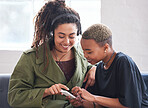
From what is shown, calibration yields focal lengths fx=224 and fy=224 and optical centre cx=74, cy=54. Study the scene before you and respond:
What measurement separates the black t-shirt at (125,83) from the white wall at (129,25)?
1.02 meters

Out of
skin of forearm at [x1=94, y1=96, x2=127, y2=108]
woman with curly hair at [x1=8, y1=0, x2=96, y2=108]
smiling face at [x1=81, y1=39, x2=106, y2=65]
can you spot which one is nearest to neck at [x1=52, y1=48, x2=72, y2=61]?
woman with curly hair at [x1=8, y1=0, x2=96, y2=108]

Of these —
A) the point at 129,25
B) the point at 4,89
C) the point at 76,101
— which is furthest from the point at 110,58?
the point at 129,25

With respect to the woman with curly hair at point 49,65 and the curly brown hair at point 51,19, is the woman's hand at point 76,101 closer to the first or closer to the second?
the woman with curly hair at point 49,65

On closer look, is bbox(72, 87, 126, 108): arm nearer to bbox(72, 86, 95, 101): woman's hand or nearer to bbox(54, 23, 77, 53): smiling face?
Answer: bbox(72, 86, 95, 101): woman's hand

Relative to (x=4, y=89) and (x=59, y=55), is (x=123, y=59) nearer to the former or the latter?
(x=59, y=55)

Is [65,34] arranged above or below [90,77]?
above

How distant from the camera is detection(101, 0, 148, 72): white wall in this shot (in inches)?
92.0

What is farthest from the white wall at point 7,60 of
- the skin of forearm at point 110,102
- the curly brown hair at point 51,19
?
the skin of forearm at point 110,102

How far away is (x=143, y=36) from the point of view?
2.41 m

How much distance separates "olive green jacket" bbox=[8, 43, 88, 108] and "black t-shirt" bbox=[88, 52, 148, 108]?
24 cm

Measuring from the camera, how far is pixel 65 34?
141 cm

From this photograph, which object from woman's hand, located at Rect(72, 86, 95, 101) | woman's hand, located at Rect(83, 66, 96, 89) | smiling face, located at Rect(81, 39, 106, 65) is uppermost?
smiling face, located at Rect(81, 39, 106, 65)

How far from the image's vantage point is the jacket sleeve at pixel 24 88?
1377mm

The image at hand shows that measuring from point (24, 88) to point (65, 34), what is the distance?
0.43 meters
